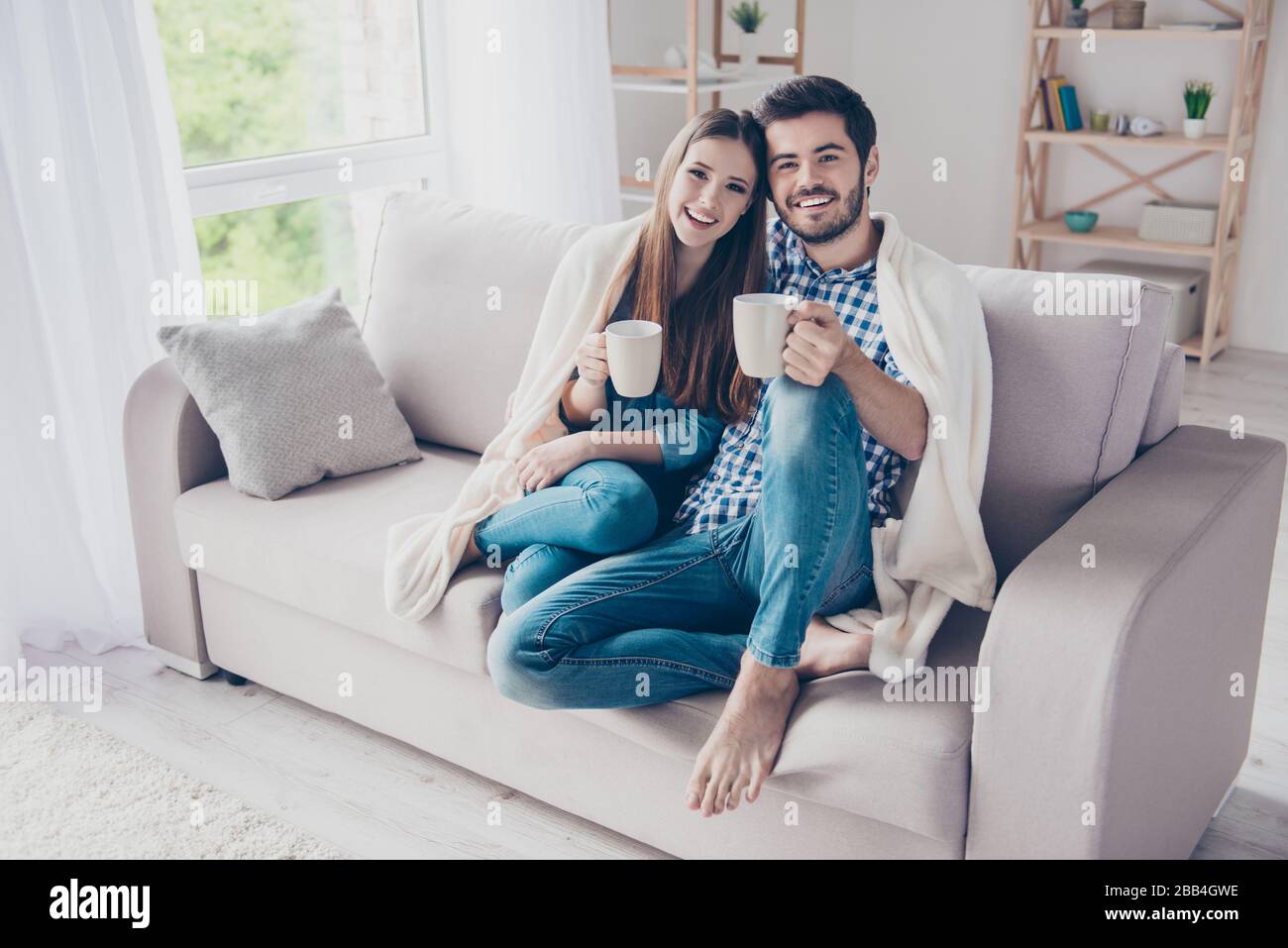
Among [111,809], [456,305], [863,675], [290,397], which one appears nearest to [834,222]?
[863,675]

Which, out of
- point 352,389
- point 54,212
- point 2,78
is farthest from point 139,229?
point 352,389

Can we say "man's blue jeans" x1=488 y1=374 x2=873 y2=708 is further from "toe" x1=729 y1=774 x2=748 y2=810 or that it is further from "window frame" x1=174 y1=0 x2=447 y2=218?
"window frame" x1=174 y1=0 x2=447 y2=218

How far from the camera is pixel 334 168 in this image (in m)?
3.48

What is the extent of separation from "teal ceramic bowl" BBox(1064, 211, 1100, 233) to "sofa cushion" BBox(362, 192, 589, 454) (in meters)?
2.77

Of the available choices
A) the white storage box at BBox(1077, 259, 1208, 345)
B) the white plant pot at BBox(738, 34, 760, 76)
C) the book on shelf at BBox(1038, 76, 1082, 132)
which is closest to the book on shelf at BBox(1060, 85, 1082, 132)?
the book on shelf at BBox(1038, 76, 1082, 132)

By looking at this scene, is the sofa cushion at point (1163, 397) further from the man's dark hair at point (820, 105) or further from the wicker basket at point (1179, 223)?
the wicker basket at point (1179, 223)

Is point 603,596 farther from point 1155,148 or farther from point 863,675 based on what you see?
point 1155,148

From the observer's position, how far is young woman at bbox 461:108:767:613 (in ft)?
5.94

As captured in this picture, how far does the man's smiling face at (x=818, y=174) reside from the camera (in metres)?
1.77

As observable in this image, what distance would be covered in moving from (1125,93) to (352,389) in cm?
344

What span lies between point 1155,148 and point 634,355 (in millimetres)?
3633

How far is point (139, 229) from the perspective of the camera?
2.59 m
